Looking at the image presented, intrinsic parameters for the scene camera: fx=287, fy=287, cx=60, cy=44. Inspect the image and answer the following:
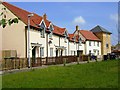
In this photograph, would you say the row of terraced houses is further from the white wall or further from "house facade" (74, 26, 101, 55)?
"house facade" (74, 26, 101, 55)

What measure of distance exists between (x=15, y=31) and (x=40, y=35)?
560cm

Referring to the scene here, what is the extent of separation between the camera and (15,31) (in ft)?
131

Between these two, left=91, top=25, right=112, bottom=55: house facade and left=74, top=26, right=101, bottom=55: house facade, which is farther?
left=91, top=25, right=112, bottom=55: house facade

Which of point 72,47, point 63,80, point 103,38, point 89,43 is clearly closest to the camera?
Result: point 63,80

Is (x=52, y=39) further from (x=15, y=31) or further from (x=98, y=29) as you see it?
(x=98, y=29)

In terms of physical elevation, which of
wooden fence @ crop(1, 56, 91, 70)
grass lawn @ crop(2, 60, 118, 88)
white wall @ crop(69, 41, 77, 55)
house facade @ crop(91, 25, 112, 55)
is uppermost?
house facade @ crop(91, 25, 112, 55)

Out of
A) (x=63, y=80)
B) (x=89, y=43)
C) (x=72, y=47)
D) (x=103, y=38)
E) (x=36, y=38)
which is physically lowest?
(x=63, y=80)

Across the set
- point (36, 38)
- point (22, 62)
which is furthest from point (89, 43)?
point (22, 62)

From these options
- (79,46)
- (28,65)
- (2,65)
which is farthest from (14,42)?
(79,46)

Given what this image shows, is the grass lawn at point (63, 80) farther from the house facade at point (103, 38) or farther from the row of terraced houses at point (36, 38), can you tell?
the house facade at point (103, 38)

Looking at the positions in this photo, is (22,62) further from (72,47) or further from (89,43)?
(89,43)

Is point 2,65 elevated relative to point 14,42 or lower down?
lower down

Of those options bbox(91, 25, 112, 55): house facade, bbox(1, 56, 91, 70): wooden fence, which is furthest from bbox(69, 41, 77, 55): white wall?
bbox(91, 25, 112, 55): house facade

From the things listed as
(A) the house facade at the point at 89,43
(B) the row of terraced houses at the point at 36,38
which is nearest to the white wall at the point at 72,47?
(B) the row of terraced houses at the point at 36,38
